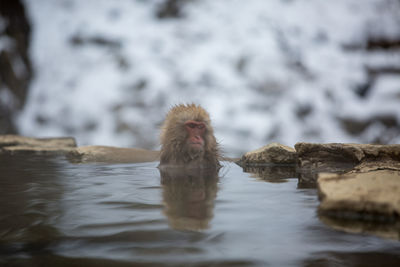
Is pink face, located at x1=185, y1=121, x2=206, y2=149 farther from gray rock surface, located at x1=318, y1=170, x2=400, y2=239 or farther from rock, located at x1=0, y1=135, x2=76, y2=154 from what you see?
rock, located at x1=0, y1=135, x2=76, y2=154

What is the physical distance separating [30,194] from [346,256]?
1.79m

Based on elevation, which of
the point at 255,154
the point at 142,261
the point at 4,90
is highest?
the point at 4,90

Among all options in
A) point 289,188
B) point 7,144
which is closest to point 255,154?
point 289,188

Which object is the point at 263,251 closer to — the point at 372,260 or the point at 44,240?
the point at 372,260

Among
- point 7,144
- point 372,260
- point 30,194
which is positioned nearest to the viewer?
point 372,260

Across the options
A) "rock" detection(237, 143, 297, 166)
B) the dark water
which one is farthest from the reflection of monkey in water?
"rock" detection(237, 143, 297, 166)

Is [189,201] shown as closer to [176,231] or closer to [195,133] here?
[176,231]

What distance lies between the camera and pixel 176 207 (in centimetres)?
158

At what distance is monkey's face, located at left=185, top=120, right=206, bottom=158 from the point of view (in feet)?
10.7

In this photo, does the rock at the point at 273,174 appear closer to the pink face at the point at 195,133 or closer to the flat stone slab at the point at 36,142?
the pink face at the point at 195,133

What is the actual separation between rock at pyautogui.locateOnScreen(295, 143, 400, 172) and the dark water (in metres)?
1.38

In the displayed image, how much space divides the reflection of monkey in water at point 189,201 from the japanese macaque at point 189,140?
0.53 metres

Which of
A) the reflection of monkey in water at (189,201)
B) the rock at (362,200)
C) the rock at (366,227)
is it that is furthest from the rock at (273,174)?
the rock at (366,227)

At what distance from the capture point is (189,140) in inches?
130
